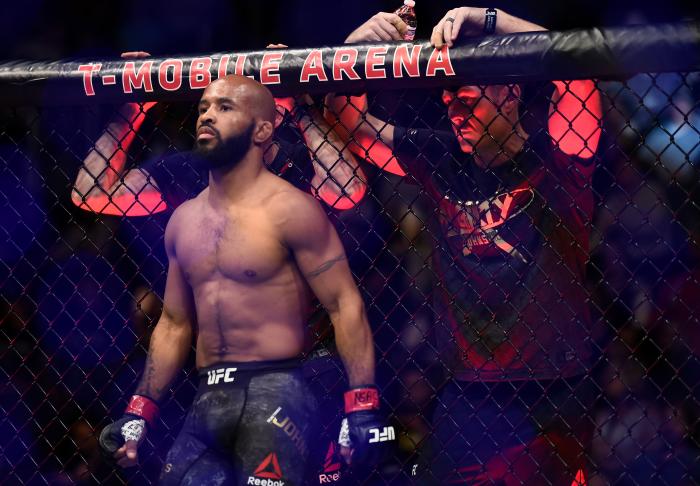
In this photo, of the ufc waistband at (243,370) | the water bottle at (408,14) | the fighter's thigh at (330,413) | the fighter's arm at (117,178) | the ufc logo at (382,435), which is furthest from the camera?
the fighter's arm at (117,178)

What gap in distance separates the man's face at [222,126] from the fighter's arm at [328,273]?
0.75ft

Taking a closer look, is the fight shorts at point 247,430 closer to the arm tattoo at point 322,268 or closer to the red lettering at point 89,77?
the arm tattoo at point 322,268

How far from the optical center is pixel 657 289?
3.56m

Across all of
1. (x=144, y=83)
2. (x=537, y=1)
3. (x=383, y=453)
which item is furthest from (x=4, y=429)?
(x=537, y=1)

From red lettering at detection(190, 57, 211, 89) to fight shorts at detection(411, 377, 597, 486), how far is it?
1254 millimetres

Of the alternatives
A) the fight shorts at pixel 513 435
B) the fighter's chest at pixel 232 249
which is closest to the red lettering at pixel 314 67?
the fighter's chest at pixel 232 249

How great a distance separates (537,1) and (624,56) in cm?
199

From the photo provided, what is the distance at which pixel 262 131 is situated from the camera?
2723mm

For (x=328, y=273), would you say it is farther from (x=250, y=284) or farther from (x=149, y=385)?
(x=149, y=385)

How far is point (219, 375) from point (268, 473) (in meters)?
0.33

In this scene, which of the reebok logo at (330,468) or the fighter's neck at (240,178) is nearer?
the fighter's neck at (240,178)

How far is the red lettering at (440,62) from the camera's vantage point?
264 cm

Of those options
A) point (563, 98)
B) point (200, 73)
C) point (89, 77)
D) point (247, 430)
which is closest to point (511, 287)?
point (563, 98)

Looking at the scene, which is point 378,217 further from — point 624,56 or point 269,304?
point 624,56
